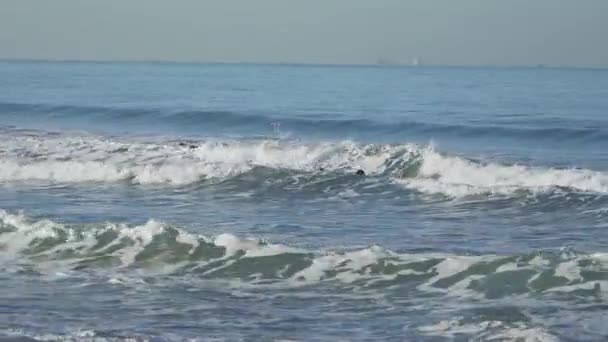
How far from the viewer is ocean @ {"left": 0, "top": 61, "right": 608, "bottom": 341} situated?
352 inches

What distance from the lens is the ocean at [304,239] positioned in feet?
29.4

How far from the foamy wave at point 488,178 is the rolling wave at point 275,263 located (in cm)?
604

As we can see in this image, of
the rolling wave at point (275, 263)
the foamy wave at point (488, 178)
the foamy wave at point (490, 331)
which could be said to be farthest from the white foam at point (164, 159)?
the foamy wave at point (490, 331)

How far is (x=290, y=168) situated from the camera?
2062 cm

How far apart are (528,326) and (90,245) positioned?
617 centimetres

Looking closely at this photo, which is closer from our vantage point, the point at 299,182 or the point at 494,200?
the point at 494,200

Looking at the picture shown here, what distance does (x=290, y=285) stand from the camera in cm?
1058

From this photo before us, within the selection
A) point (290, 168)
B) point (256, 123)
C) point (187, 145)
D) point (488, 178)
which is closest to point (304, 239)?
point (290, 168)

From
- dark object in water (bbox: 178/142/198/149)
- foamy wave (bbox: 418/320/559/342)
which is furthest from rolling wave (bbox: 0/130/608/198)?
foamy wave (bbox: 418/320/559/342)

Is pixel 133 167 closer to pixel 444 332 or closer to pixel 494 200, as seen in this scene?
pixel 494 200

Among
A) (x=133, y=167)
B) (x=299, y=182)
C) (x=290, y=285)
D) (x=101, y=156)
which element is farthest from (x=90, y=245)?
(x=101, y=156)

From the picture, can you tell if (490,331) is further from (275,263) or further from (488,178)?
(488,178)

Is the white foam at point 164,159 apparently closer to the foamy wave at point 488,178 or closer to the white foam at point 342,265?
the foamy wave at point 488,178

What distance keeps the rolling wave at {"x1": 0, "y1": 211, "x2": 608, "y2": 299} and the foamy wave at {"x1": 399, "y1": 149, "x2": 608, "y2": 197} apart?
6040 mm
